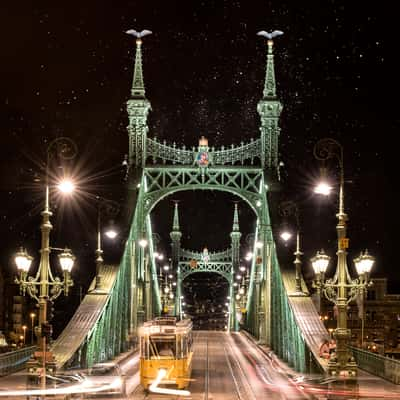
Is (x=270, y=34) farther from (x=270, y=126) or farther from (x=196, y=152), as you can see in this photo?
(x=196, y=152)

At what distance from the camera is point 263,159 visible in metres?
50.8

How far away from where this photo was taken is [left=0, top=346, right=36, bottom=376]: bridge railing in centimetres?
3075

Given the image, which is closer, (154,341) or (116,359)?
(154,341)

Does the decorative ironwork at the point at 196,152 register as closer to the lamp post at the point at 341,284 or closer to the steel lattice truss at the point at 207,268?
the lamp post at the point at 341,284

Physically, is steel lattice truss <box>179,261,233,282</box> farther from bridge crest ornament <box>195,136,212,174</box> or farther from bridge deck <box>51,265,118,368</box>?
bridge deck <box>51,265,118,368</box>

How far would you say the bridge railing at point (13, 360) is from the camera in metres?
30.8

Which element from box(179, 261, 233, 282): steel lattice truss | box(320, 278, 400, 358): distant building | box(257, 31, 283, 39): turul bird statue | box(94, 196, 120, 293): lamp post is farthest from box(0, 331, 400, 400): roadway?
box(179, 261, 233, 282): steel lattice truss

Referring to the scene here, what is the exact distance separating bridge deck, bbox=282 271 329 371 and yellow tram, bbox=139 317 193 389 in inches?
182

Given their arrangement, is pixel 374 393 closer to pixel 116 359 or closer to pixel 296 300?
pixel 296 300

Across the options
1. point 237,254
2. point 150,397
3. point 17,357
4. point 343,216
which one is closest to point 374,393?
point 343,216

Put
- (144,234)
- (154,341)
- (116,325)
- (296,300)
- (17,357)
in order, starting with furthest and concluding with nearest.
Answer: (144,234)
(116,325)
(296,300)
(17,357)
(154,341)

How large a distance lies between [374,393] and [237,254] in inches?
3836

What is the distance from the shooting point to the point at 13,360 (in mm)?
32625

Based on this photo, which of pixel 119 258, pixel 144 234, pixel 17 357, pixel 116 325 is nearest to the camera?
pixel 17 357
